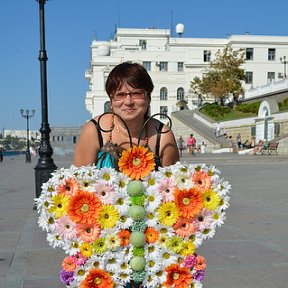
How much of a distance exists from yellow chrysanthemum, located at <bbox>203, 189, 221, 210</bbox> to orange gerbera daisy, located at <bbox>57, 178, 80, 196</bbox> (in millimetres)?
728

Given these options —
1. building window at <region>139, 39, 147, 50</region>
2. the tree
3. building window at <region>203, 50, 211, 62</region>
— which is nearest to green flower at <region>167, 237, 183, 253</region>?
the tree

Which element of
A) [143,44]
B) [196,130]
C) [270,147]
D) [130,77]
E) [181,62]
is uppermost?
[143,44]

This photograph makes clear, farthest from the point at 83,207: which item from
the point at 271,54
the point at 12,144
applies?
the point at 12,144

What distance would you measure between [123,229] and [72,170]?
434mm

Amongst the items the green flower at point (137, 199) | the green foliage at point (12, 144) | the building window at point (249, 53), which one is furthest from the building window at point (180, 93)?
the green flower at point (137, 199)

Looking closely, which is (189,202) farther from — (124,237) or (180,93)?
(180,93)

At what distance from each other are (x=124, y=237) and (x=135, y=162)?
43 cm

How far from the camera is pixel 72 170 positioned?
2.31 metres

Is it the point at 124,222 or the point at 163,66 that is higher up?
the point at 163,66

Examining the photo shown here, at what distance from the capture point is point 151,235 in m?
2.39

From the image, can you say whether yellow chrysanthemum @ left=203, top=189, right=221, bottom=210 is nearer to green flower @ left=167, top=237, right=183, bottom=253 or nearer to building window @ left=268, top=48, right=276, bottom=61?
green flower @ left=167, top=237, right=183, bottom=253

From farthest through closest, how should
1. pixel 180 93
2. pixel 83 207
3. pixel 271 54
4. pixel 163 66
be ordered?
pixel 271 54, pixel 180 93, pixel 163 66, pixel 83 207

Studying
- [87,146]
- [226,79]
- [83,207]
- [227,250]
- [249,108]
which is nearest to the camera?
[83,207]

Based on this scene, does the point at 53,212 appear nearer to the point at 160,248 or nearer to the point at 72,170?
the point at 72,170
